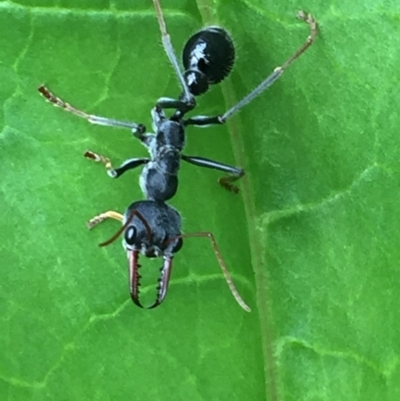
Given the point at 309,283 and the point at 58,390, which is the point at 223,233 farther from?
the point at 58,390

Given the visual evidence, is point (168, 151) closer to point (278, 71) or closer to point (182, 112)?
point (182, 112)

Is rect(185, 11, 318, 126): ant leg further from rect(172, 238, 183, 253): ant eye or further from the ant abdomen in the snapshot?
rect(172, 238, 183, 253): ant eye

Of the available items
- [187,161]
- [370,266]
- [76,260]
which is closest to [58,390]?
[76,260]

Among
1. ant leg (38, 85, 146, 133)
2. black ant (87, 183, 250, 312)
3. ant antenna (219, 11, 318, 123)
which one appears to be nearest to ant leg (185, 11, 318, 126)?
ant antenna (219, 11, 318, 123)

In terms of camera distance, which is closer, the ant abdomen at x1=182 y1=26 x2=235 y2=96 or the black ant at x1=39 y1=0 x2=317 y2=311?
the black ant at x1=39 y1=0 x2=317 y2=311

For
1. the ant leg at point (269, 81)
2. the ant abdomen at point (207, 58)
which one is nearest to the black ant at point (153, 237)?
the ant leg at point (269, 81)

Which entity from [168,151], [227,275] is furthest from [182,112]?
[227,275]

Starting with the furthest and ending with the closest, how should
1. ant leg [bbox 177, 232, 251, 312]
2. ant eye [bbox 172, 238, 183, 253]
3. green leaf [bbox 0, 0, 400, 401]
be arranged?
ant eye [bbox 172, 238, 183, 253] < ant leg [bbox 177, 232, 251, 312] < green leaf [bbox 0, 0, 400, 401]

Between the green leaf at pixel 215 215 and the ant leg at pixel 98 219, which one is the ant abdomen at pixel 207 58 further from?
the ant leg at pixel 98 219
